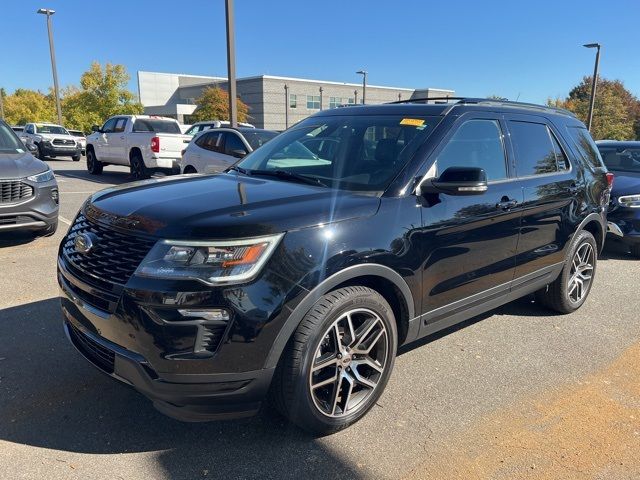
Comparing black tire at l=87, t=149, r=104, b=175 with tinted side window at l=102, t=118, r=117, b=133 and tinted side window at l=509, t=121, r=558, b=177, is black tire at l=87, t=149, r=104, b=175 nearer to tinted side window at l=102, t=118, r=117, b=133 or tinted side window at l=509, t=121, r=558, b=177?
tinted side window at l=102, t=118, r=117, b=133

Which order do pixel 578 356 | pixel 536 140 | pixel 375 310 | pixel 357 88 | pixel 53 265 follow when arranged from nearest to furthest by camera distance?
pixel 375 310, pixel 578 356, pixel 536 140, pixel 53 265, pixel 357 88

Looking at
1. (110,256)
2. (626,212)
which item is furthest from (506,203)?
(626,212)

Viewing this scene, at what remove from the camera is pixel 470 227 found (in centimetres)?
340

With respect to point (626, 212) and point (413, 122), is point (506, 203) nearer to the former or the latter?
point (413, 122)

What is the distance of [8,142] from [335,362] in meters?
6.67

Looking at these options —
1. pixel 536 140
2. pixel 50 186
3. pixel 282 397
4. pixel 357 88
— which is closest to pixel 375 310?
pixel 282 397

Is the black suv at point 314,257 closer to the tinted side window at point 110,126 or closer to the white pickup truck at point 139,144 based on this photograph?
the white pickup truck at point 139,144

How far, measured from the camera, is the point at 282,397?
2.61 m

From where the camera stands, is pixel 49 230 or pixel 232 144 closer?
pixel 49 230

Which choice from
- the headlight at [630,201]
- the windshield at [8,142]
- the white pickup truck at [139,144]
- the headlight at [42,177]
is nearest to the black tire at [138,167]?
the white pickup truck at [139,144]

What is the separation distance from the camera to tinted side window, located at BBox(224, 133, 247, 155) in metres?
9.83

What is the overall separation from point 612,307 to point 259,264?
4.26m

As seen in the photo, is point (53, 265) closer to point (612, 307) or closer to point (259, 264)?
point (259, 264)

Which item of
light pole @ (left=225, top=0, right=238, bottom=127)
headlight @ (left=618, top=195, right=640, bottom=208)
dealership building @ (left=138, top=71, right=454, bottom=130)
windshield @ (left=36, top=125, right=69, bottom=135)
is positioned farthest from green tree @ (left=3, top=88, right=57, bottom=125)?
headlight @ (left=618, top=195, right=640, bottom=208)
